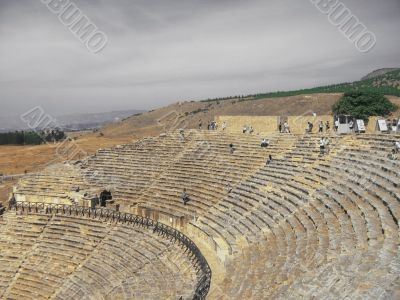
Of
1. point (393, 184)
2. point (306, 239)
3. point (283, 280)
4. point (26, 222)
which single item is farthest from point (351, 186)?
point (26, 222)

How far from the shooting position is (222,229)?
17000mm

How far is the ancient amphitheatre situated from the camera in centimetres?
1005

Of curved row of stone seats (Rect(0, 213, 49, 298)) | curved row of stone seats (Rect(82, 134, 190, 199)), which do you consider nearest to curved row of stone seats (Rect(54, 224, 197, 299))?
curved row of stone seats (Rect(0, 213, 49, 298))

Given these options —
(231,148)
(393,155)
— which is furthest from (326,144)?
(231,148)

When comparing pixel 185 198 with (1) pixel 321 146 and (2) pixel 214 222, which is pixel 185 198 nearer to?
(2) pixel 214 222

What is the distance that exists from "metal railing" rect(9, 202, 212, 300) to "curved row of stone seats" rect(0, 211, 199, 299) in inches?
11.4

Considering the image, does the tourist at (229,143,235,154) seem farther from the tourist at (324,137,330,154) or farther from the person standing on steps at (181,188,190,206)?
the tourist at (324,137,330,154)

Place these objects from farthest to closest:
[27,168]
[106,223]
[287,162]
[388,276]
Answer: [27,168], [106,223], [287,162], [388,276]

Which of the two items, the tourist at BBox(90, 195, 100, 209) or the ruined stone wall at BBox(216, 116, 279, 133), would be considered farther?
the ruined stone wall at BBox(216, 116, 279, 133)

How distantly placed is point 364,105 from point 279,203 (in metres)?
29.2

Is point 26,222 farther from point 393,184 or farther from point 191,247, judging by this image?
point 393,184

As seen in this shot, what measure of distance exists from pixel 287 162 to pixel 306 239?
8168mm

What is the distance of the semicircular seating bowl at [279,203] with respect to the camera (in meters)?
9.09

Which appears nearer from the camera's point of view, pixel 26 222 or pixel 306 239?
pixel 306 239
